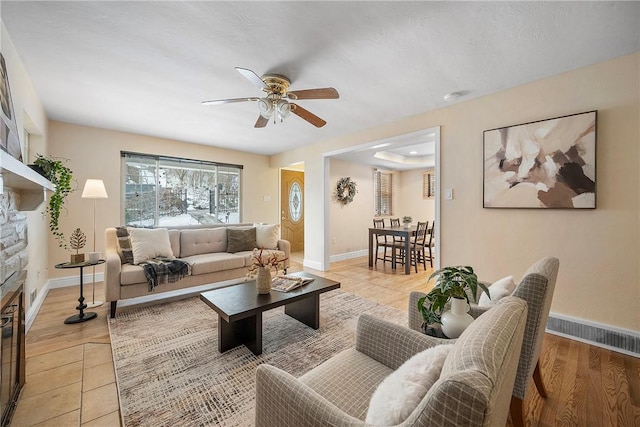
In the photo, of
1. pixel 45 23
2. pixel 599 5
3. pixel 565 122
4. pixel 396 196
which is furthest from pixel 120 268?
pixel 396 196

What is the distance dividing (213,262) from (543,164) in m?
3.82

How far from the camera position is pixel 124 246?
3.14 metres

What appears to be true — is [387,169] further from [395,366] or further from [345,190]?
[395,366]

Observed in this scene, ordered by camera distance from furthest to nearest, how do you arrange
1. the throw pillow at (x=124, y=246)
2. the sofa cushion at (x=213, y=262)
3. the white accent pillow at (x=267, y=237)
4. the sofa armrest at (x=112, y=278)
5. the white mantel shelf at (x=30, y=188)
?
the white accent pillow at (x=267, y=237) → the sofa cushion at (x=213, y=262) → the throw pillow at (x=124, y=246) → the sofa armrest at (x=112, y=278) → the white mantel shelf at (x=30, y=188)

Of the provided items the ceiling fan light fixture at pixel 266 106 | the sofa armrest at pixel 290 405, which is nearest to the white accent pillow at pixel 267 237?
the ceiling fan light fixture at pixel 266 106

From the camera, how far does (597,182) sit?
224cm

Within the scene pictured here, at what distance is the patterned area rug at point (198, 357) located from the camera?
4.98 ft

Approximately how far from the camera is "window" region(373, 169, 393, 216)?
673 centimetres

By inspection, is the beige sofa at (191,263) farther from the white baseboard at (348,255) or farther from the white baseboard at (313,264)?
the white baseboard at (348,255)

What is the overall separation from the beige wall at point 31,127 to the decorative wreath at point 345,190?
182 inches

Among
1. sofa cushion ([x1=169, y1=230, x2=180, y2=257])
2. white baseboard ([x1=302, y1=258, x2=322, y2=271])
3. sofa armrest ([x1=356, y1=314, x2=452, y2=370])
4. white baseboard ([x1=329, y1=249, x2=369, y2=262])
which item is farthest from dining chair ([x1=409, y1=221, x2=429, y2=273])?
sofa cushion ([x1=169, y1=230, x2=180, y2=257])

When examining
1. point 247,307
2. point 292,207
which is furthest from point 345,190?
point 247,307

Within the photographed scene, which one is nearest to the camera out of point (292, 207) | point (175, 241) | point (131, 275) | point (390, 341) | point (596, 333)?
point (390, 341)

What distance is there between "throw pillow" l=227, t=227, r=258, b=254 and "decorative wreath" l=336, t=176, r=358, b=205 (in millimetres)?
2348
